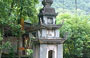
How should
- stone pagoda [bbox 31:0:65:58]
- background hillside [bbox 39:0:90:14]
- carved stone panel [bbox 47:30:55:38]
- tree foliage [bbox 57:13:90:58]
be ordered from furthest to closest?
1. background hillside [bbox 39:0:90:14]
2. tree foliage [bbox 57:13:90:58]
3. carved stone panel [bbox 47:30:55:38]
4. stone pagoda [bbox 31:0:65:58]

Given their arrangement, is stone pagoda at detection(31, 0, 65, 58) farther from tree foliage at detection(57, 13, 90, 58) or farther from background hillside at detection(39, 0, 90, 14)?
background hillside at detection(39, 0, 90, 14)

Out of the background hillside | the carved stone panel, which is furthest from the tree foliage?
the background hillside

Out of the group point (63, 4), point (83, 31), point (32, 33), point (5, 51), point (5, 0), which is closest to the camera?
point (5, 0)

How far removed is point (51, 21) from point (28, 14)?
3.80 meters

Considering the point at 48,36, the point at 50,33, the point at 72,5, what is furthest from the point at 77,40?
the point at 72,5

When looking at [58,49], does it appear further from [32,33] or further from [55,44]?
[32,33]

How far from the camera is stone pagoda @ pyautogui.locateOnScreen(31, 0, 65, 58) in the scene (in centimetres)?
1669

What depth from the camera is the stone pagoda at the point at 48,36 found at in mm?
16688

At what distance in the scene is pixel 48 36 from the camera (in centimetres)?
1711

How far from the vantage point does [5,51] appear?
23.1 metres

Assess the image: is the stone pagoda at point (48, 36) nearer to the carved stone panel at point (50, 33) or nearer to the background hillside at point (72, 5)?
the carved stone panel at point (50, 33)

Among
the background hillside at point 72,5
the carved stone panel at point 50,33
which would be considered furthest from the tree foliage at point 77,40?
the background hillside at point 72,5

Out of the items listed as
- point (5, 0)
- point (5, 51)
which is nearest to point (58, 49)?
point (5, 0)

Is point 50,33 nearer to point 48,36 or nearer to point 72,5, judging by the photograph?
point 48,36
